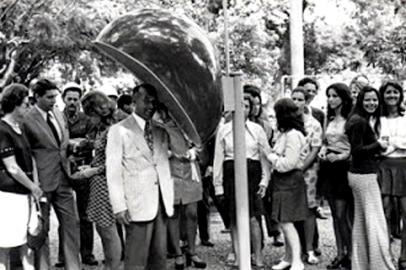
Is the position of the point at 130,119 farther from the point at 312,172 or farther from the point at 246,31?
the point at 246,31

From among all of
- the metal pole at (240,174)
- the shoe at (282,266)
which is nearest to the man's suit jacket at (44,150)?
the metal pole at (240,174)

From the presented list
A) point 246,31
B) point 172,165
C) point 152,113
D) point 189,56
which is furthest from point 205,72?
point 246,31

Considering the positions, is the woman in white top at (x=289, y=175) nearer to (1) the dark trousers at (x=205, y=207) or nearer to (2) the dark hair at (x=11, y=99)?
(1) the dark trousers at (x=205, y=207)

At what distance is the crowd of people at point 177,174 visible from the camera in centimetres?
513

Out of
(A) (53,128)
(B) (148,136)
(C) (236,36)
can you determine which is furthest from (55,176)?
(C) (236,36)

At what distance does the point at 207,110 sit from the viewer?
15.1 feet

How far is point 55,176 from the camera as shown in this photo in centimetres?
644

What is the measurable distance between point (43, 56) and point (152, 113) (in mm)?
10059

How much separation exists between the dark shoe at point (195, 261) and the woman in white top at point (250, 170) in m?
0.55

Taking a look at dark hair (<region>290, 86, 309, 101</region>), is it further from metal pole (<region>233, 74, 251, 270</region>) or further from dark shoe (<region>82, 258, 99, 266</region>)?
dark shoe (<region>82, 258, 99, 266</region>)

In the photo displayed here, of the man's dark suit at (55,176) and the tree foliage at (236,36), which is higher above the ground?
the tree foliage at (236,36)

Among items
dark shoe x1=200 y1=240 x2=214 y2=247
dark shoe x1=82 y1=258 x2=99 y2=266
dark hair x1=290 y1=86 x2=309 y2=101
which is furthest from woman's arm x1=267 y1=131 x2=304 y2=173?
dark shoe x1=82 y1=258 x2=99 y2=266

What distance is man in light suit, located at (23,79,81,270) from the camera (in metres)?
6.36

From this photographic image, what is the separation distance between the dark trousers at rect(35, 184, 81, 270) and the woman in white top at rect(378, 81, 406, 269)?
304 centimetres
